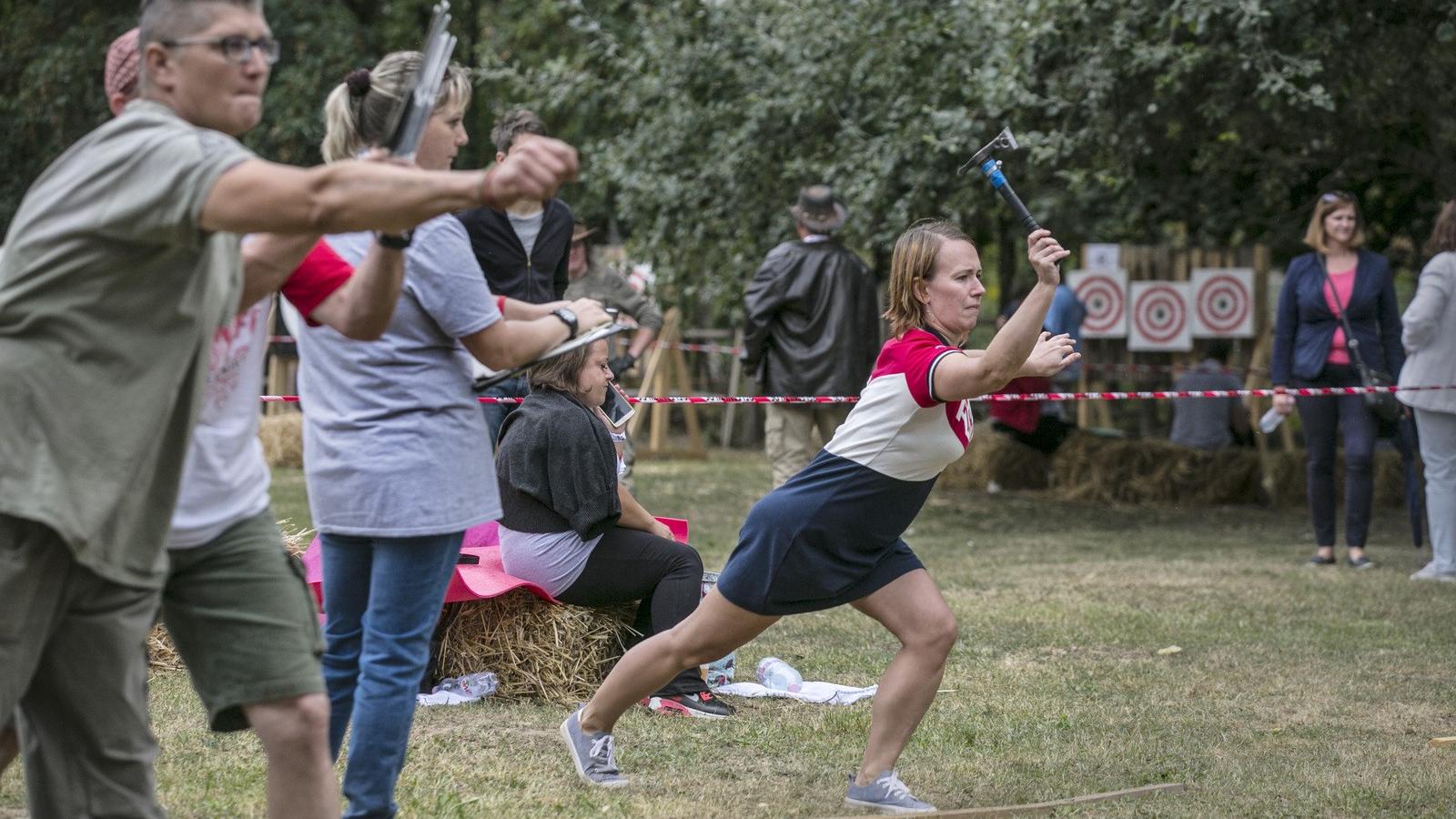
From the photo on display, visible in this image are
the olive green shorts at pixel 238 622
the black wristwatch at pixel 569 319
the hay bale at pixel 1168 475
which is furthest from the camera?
the hay bale at pixel 1168 475

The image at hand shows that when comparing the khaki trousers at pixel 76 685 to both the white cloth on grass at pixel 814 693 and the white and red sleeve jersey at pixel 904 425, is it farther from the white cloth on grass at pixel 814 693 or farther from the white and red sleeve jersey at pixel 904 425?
the white cloth on grass at pixel 814 693

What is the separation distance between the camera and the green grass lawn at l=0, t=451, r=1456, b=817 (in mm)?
4492

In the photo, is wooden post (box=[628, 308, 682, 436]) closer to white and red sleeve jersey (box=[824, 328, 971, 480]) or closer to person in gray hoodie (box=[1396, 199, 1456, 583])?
person in gray hoodie (box=[1396, 199, 1456, 583])

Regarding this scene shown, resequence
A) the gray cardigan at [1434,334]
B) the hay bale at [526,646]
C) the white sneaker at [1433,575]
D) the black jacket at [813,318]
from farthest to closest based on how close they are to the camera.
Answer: the black jacket at [813,318]
the white sneaker at [1433,575]
the gray cardigan at [1434,334]
the hay bale at [526,646]

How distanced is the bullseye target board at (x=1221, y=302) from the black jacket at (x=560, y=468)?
387 inches

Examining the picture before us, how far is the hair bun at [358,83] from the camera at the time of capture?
3.39 metres

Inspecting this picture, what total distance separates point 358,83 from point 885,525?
1713 millimetres

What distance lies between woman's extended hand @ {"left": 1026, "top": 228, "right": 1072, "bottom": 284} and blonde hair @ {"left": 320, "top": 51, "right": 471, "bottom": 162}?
136cm

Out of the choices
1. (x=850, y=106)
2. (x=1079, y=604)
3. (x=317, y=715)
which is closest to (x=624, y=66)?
(x=850, y=106)

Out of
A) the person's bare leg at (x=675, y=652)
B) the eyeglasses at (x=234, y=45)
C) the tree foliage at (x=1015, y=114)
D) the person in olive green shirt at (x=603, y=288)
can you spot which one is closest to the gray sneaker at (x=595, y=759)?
the person's bare leg at (x=675, y=652)

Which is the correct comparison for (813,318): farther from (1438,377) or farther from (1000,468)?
(1000,468)

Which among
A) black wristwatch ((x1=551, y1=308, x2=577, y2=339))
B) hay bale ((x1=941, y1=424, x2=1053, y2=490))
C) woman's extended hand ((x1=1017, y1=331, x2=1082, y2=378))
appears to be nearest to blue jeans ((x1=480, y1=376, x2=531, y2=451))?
woman's extended hand ((x1=1017, y1=331, x2=1082, y2=378))

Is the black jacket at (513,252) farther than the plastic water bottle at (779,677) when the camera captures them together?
Yes

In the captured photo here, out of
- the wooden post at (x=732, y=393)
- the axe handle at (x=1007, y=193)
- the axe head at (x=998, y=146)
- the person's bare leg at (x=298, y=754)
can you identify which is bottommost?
the wooden post at (x=732, y=393)
